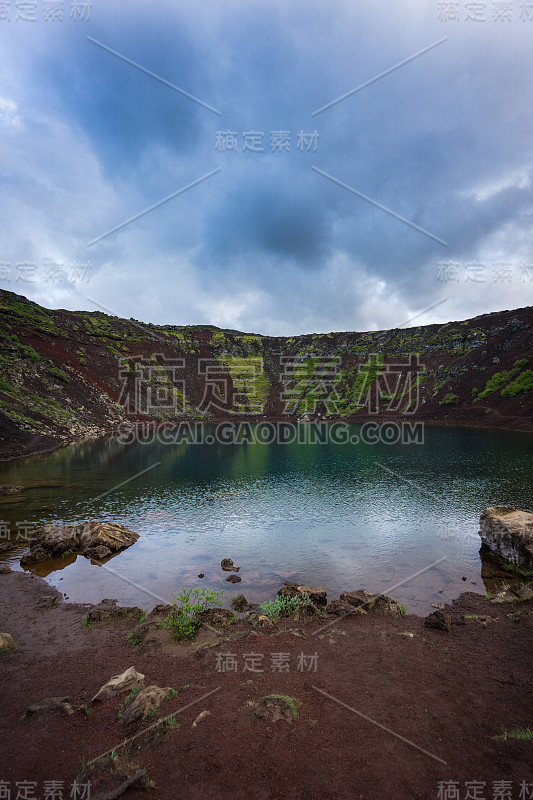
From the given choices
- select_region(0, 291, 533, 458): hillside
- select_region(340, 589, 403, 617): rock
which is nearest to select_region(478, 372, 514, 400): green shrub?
select_region(0, 291, 533, 458): hillside

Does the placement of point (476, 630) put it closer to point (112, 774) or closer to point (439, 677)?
point (439, 677)

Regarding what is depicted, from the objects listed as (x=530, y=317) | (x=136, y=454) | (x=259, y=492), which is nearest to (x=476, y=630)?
(x=259, y=492)

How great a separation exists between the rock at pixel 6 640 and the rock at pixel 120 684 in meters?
5.23

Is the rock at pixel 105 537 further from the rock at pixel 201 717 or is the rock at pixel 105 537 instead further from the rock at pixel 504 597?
the rock at pixel 504 597

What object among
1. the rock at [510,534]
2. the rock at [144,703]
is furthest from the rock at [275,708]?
the rock at [510,534]

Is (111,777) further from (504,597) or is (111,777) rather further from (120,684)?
(504,597)

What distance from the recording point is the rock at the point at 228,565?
847 inches

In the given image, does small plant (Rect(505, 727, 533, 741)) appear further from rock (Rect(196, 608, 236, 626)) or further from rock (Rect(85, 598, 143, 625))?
rock (Rect(85, 598, 143, 625))

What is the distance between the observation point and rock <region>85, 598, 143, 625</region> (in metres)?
15.5

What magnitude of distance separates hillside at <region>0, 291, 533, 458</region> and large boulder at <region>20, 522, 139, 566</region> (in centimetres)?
3578

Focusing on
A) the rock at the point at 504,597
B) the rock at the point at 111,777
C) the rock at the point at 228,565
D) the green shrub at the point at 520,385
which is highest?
the green shrub at the point at 520,385

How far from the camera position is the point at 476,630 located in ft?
45.3

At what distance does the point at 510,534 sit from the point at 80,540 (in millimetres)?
27968

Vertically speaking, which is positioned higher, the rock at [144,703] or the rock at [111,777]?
the rock at [111,777]
